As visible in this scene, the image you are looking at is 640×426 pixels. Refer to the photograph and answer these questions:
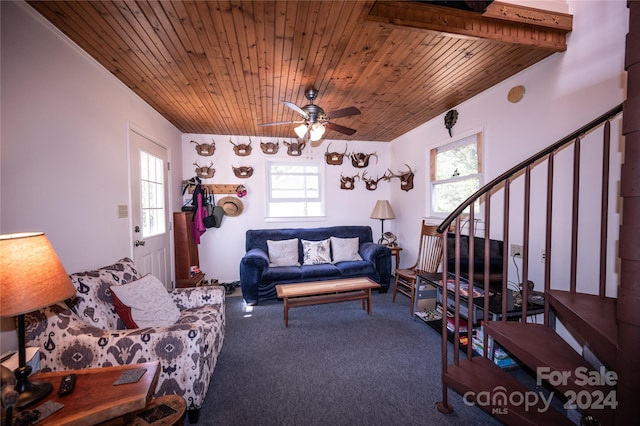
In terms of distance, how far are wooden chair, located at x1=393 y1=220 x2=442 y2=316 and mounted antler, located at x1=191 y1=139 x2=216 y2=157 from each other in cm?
342

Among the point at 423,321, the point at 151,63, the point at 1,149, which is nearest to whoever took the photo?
the point at 1,149

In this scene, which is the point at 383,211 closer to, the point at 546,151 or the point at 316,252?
the point at 316,252

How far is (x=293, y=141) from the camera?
4.57 metres

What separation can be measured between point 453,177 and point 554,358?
258cm

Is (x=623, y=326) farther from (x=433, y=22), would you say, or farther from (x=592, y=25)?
(x=592, y=25)

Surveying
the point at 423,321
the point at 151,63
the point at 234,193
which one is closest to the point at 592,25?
the point at 423,321

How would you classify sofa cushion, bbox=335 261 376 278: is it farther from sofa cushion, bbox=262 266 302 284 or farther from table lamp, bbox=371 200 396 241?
table lamp, bbox=371 200 396 241

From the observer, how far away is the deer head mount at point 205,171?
166 inches

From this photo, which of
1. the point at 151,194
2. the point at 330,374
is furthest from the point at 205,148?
the point at 330,374

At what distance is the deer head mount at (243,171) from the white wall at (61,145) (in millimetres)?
1801

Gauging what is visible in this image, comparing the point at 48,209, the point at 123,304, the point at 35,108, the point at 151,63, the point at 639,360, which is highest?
the point at 151,63

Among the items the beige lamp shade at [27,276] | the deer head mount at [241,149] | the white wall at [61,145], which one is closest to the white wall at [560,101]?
the deer head mount at [241,149]

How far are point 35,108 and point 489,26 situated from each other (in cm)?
302

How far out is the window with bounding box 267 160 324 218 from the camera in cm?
460
